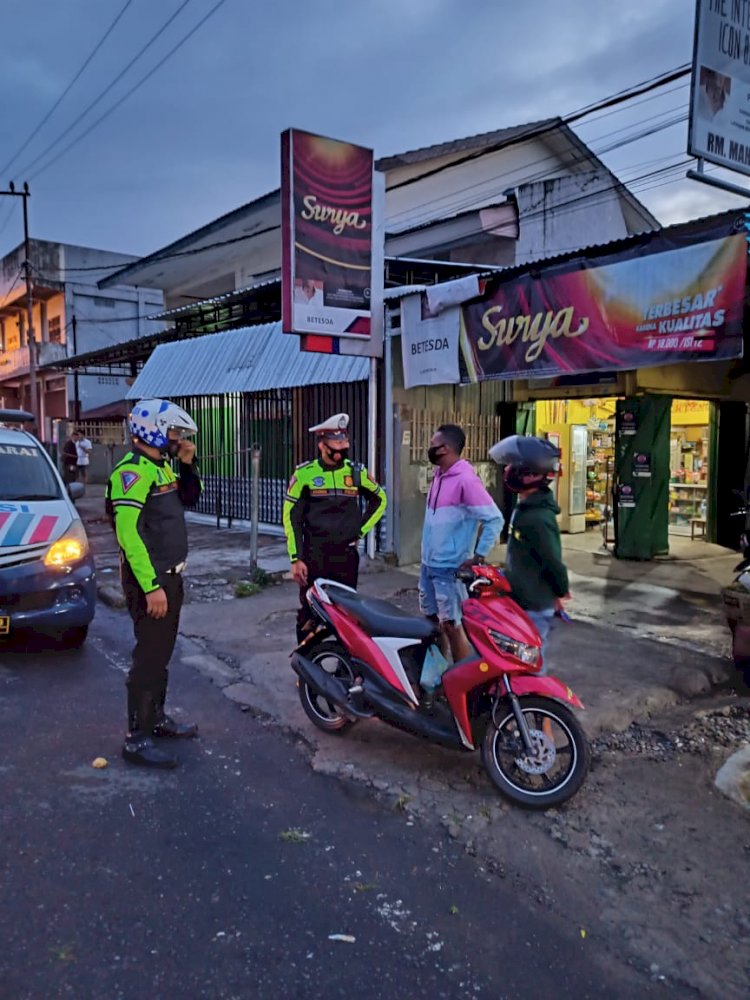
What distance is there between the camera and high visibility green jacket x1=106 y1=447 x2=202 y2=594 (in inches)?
156

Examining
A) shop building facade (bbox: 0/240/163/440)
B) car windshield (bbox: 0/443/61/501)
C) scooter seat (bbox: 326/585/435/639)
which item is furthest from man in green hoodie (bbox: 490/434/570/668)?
shop building facade (bbox: 0/240/163/440)

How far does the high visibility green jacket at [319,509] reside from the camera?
4.96m

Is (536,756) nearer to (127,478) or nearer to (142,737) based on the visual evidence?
(142,737)

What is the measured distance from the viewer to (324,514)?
16.3 feet

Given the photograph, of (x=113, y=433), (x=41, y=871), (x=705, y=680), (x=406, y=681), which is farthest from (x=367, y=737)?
(x=113, y=433)

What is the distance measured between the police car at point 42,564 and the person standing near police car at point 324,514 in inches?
81.7

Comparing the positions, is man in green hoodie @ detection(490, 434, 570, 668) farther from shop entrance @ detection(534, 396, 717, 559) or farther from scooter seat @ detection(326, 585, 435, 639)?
shop entrance @ detection(534, 396, 717, 559)

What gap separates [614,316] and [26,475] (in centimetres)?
560

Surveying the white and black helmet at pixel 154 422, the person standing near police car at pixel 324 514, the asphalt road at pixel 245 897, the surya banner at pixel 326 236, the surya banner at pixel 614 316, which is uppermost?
the surya banner at pixel 326 236

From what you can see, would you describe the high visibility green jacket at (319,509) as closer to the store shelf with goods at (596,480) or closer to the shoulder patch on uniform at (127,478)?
the shoulder patch on uniform at (127,478)

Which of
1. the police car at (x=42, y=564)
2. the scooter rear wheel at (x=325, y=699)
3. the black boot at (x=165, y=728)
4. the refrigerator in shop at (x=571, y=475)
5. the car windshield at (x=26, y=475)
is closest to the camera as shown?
the black boot at (x=165, y=728)

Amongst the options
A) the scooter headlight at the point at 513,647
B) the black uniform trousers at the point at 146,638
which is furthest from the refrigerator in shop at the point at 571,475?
the black uniform trousers at the point at 146,638

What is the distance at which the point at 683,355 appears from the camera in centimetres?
604

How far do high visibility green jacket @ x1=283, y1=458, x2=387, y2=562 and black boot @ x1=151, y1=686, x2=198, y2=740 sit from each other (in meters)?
1.25
